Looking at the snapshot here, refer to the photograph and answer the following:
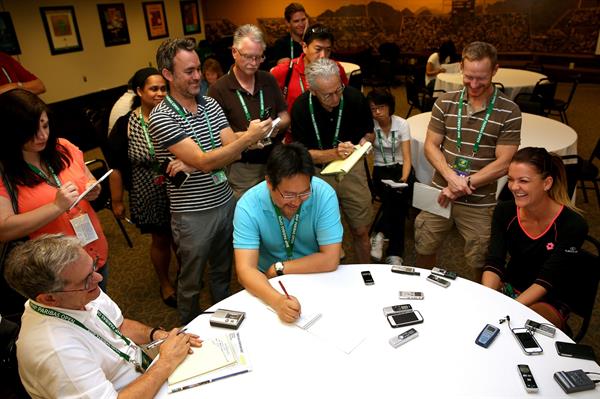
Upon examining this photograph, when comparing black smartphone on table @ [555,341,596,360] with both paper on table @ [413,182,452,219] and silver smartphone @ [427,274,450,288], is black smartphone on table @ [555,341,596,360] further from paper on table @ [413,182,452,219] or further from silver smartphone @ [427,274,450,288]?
paper on table @ [413,182,452,219]

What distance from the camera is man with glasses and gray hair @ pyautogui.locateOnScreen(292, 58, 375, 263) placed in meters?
2.43

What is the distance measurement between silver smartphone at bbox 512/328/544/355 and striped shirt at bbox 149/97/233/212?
1.57 m

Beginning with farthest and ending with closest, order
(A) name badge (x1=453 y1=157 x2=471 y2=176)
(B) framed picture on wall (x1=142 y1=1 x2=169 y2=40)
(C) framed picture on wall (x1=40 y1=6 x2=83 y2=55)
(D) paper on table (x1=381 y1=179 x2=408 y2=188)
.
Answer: (B) framed picture on wall (x1=142 y1=1 x2=169 y2=40)
(C) framed picture on wall (x1=40 y1=6 x2=83 y2=55)
(D) paper on table (x1=381 y1=179 x2=408 y2=188)
(A) name badge (x1=453 y1=157 x2=471 y2=176)

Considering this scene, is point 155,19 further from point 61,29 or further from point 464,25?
point 464,25

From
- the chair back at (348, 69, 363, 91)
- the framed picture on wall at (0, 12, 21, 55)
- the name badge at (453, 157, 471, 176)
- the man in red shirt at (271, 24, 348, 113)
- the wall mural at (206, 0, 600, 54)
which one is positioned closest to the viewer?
the name badge at (453, 157, 471, 176)

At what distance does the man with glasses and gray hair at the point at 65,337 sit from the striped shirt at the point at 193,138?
780 mm

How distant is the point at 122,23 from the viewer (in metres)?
7.11

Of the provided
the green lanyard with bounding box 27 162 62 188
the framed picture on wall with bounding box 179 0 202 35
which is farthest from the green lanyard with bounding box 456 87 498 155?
the framed picture on wall with bounding box 179 0 202 35

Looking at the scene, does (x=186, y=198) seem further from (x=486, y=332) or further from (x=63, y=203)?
(x=486, y=332)

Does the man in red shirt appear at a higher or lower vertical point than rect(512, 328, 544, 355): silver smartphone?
higher

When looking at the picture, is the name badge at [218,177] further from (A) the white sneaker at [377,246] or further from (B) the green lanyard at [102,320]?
(A) the white sneaker at [377,246]

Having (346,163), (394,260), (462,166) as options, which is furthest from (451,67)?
(346,163)

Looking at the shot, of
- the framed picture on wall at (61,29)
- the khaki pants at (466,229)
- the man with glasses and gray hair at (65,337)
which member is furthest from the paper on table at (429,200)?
the framed picture on wall at (61,29)

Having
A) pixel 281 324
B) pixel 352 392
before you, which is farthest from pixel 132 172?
pixel 352 392
